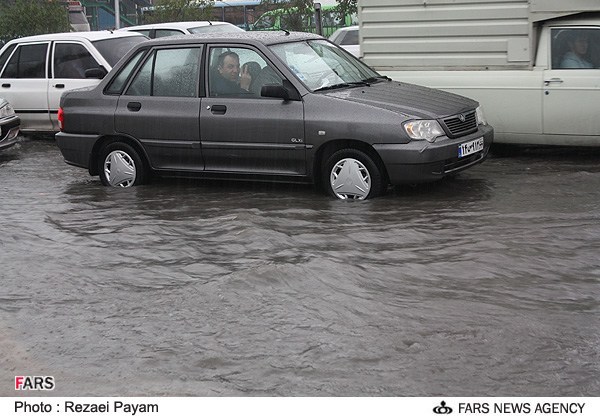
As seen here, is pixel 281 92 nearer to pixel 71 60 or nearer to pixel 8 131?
pixel 8 131

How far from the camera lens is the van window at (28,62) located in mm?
15258

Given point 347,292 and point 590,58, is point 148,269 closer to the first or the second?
point 347,292

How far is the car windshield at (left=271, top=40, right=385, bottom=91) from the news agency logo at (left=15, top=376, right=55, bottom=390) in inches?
200

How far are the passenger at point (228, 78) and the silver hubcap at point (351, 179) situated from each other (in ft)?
4.17

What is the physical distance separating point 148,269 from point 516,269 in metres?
2.42

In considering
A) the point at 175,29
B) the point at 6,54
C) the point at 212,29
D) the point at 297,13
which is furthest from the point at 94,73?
the point at 297,13

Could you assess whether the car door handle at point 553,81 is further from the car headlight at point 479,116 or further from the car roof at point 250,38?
the car roof at point 250,38

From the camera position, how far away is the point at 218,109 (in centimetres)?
1023

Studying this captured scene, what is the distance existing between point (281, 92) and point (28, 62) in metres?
6.68

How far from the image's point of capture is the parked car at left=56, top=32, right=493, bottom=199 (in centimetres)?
948

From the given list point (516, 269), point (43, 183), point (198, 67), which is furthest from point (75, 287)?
point (43, 183)

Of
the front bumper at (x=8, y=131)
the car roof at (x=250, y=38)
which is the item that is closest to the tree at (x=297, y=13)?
the front bumper at (x=8, y=131)
